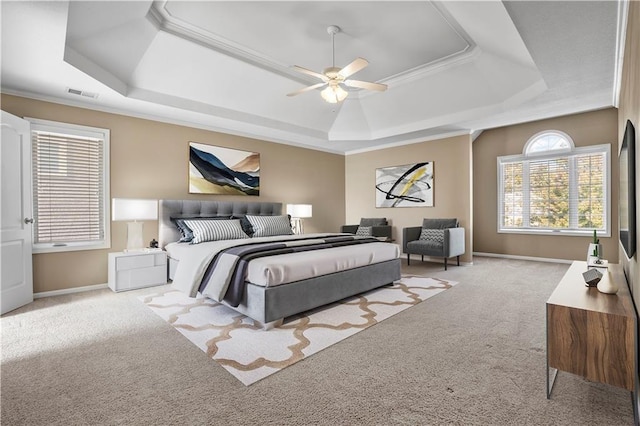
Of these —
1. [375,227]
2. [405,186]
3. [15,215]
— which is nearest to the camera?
[15,215]

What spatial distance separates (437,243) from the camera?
5.56 metres

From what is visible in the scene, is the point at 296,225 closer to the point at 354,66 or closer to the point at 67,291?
the point at 67,291

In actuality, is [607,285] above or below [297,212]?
below

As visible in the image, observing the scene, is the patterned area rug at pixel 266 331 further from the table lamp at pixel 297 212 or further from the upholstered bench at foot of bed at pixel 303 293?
the table lamp at pixel 297 212

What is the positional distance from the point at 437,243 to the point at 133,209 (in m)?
4.79

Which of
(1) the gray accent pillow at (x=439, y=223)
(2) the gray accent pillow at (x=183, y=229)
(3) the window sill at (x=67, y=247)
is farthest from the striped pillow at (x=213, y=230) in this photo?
(1) the gray accent pillow at (x=439, y=223)

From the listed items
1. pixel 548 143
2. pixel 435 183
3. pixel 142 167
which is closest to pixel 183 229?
pixel 142 167

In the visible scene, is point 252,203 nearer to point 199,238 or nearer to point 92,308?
point 199,238

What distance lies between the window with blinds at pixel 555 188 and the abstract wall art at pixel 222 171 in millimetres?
5158

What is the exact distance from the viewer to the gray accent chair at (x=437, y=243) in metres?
5.39

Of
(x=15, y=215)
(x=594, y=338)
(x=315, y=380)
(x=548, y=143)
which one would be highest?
(x=548, y=143)

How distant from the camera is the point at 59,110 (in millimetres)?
4102

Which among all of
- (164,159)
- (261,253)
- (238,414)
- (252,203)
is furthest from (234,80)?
(238,414)

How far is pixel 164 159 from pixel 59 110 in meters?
1.37
